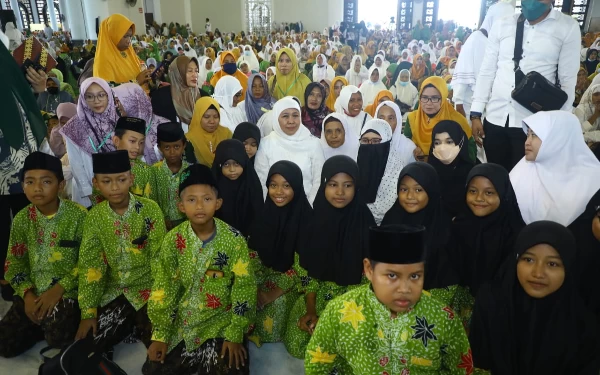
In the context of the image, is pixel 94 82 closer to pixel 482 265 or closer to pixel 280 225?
pixel 280 225

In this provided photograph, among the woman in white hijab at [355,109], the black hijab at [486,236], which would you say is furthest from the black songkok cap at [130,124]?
the woman in white hijab at [355,109]

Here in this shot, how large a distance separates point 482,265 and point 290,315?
957 mm

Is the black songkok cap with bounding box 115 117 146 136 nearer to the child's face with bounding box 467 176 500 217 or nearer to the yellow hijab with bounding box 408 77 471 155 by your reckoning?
the child's face with bounding box 467 176 500 217

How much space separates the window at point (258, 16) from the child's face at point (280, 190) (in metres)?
25.0

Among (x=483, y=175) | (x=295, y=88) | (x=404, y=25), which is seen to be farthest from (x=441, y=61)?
(x=404, y=25)

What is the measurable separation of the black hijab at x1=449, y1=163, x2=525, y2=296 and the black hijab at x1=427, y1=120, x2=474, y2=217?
75 cm

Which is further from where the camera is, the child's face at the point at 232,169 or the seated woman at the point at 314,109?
the seated woman at the point at 314,109

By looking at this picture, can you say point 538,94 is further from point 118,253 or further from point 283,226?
point 118,253

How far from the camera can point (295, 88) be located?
5070mm

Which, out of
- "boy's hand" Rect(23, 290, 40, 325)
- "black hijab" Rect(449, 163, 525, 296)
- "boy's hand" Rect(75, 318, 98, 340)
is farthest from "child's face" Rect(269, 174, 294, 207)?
"boy's hand" Rect(23, 290, 40, 325)

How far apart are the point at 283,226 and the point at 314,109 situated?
2.19 m

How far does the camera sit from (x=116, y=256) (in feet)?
6.79

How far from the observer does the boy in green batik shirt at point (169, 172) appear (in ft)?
8.66

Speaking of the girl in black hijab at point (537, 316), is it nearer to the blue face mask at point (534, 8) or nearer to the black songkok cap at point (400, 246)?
the black songkok cap at point (400, 246)
